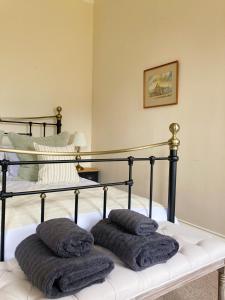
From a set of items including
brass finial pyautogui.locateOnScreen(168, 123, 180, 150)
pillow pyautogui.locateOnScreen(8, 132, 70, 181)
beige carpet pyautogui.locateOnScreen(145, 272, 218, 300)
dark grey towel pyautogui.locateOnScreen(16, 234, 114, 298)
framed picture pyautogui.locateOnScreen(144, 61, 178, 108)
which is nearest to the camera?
dark grey towel pyautogui.locateOnScreen(16, 234, 114, 298)

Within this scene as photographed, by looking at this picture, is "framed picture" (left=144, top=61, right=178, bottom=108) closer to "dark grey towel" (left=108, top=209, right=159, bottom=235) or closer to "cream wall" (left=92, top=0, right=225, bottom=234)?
"cream wall" (left=92, top=0, right=225, bottom=234)

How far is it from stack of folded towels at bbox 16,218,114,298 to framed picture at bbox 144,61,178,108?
6.43ft

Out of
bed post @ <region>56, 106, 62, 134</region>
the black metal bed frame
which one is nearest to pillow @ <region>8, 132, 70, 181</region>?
the black metal bed frame

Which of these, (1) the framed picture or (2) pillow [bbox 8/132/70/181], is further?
(1) the framed picture

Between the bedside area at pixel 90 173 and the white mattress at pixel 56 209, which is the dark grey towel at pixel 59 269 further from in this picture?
the bedside area at pixel 90 173

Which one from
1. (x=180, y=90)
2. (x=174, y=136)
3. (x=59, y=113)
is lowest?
(x=174, y=136)

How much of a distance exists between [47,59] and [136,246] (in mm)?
2981

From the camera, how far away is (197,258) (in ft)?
3.90

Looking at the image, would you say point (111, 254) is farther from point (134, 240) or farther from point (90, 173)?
point (90, 173)

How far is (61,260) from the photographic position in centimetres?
93

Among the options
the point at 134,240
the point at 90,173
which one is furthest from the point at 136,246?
the point at 90,173

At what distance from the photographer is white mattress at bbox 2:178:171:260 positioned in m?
1.21

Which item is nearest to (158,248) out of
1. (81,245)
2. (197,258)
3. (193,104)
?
(197,258)

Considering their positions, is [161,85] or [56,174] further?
[161,85]
